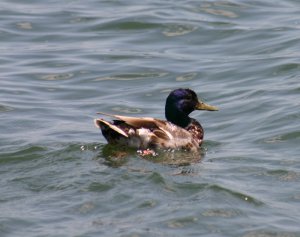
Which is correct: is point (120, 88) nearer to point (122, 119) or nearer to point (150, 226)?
point (122, 119)

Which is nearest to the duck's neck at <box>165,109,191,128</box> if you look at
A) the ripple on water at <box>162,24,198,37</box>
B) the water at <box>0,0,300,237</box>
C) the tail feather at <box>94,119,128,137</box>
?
the water at <box>0,0,300,237</box>

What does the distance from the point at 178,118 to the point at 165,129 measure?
31.7 inches

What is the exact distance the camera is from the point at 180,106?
15.3 meters

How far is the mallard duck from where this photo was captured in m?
14.4

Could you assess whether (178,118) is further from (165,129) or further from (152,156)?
(152,156)

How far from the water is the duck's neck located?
1.65 ft

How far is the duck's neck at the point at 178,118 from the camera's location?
15.4m

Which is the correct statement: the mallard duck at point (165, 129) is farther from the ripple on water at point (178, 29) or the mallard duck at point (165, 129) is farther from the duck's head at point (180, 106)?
the ripple on water at point (178, 29)

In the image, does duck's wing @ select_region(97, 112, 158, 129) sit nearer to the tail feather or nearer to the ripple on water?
the tail feather

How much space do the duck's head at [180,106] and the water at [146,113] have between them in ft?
1.79

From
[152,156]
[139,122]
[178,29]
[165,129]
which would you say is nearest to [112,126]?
[139,122]

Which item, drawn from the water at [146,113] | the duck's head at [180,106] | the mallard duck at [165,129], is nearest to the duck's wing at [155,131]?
the mallard duck at [165,129]

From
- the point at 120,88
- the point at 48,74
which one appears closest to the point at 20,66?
the point at 48,74

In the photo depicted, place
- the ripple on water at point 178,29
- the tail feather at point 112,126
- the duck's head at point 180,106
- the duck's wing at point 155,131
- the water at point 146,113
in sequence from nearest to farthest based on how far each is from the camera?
the water at point 146,113 → the tail feather at point 112,126 → the duck's wing at point 155,131 → the duck's head at point 180,106 → the ripple on water at point 178,29
